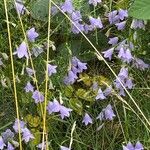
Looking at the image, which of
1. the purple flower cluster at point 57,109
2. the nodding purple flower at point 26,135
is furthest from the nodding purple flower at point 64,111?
the nodding purple flower at point 26,135

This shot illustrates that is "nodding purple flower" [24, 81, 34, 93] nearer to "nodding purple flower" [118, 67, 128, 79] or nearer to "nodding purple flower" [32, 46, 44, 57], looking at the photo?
"nodding purple flower" [32, 46, 44, 57]

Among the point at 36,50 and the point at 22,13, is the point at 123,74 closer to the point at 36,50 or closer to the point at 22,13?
the point at 36,50

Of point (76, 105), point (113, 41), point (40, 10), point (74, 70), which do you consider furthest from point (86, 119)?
point (40, 10)

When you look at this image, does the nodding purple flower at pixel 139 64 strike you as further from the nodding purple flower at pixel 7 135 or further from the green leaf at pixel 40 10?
the nodding purple flower at pixel 7 135

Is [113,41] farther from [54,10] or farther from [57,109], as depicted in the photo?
[57,109]

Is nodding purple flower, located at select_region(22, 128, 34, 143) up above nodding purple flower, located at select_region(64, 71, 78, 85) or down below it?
below

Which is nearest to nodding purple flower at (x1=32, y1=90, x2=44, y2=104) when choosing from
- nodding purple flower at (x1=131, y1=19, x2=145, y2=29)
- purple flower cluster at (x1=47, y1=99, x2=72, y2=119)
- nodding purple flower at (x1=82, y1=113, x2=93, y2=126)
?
purple flower cluster at (x1=47, y1=99, x2=72, y2=119)
